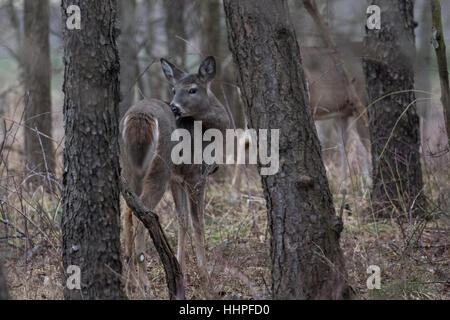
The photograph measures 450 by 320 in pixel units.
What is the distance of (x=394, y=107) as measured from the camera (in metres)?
7.31

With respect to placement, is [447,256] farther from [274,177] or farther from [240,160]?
[240,160]

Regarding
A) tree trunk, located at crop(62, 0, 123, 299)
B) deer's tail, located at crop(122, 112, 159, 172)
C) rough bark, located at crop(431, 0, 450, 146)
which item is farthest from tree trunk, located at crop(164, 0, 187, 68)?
tree trunk, located at crop(62, 0, 123, 299)

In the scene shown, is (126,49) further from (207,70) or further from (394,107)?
(394,107)

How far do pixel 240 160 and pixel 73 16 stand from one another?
535 cm

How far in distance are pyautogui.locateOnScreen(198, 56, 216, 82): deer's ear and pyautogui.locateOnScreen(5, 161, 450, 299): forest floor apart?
60.9 inches

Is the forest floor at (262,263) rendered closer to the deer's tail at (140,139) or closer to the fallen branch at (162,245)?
the fallen branch at (162,245)

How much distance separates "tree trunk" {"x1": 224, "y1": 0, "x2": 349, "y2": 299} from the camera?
4.35 meters

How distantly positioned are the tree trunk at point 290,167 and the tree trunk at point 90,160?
0.92 meters

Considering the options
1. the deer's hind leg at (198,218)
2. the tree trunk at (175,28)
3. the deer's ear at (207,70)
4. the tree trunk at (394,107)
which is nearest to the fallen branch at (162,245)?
the deer's hind leg at (198,218)

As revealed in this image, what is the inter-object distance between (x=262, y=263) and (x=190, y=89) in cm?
228

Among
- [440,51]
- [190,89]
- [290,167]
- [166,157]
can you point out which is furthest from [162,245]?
[190,89]

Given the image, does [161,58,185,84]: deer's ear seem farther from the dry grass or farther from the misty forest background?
the dry grass
